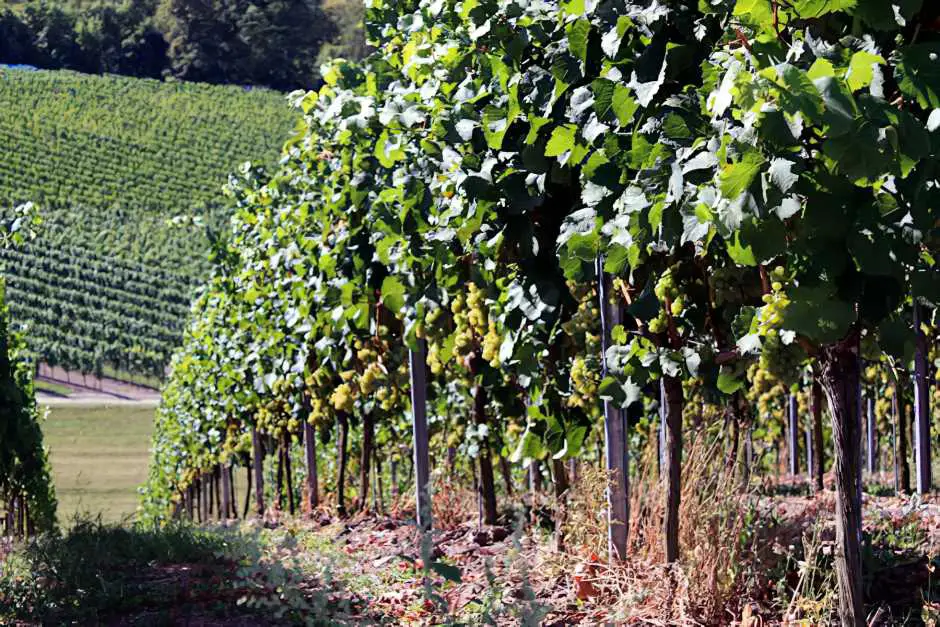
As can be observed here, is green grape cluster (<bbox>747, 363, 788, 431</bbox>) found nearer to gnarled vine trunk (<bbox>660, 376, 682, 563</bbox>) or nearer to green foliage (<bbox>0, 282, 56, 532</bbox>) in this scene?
gnarled vine trunk (<bbox>660, 376, 682, 563</bbox>)

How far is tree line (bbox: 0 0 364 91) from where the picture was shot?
94.6m

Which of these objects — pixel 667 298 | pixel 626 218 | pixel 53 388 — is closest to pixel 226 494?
pixel 667 298

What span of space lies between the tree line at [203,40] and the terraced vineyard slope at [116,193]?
3679 mm

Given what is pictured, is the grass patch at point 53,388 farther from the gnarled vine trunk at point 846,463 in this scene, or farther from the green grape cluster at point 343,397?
the gnarled vine trunk at point 846,463

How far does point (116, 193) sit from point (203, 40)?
111 feet

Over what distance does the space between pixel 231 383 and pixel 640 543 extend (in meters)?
9.54

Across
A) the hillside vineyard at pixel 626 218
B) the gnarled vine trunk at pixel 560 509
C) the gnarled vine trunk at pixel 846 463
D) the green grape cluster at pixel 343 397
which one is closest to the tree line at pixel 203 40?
the green grape cluster at pixel 343 397

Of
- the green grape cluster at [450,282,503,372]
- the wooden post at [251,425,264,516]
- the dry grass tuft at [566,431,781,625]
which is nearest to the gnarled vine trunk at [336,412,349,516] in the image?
the green grape cluster at [450,282,503,372]

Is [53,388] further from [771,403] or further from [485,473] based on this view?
[485,473]

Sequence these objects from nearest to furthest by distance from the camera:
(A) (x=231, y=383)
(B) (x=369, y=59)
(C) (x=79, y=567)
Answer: (C) (x=79, y=567) < (B) (x=369, y=59) < (A) (x=231, y=383)

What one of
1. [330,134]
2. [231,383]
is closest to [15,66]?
[231,383]

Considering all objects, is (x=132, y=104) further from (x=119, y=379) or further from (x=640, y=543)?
(x=640, y=543)

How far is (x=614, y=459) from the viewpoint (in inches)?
189

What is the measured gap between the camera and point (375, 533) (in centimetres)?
761
